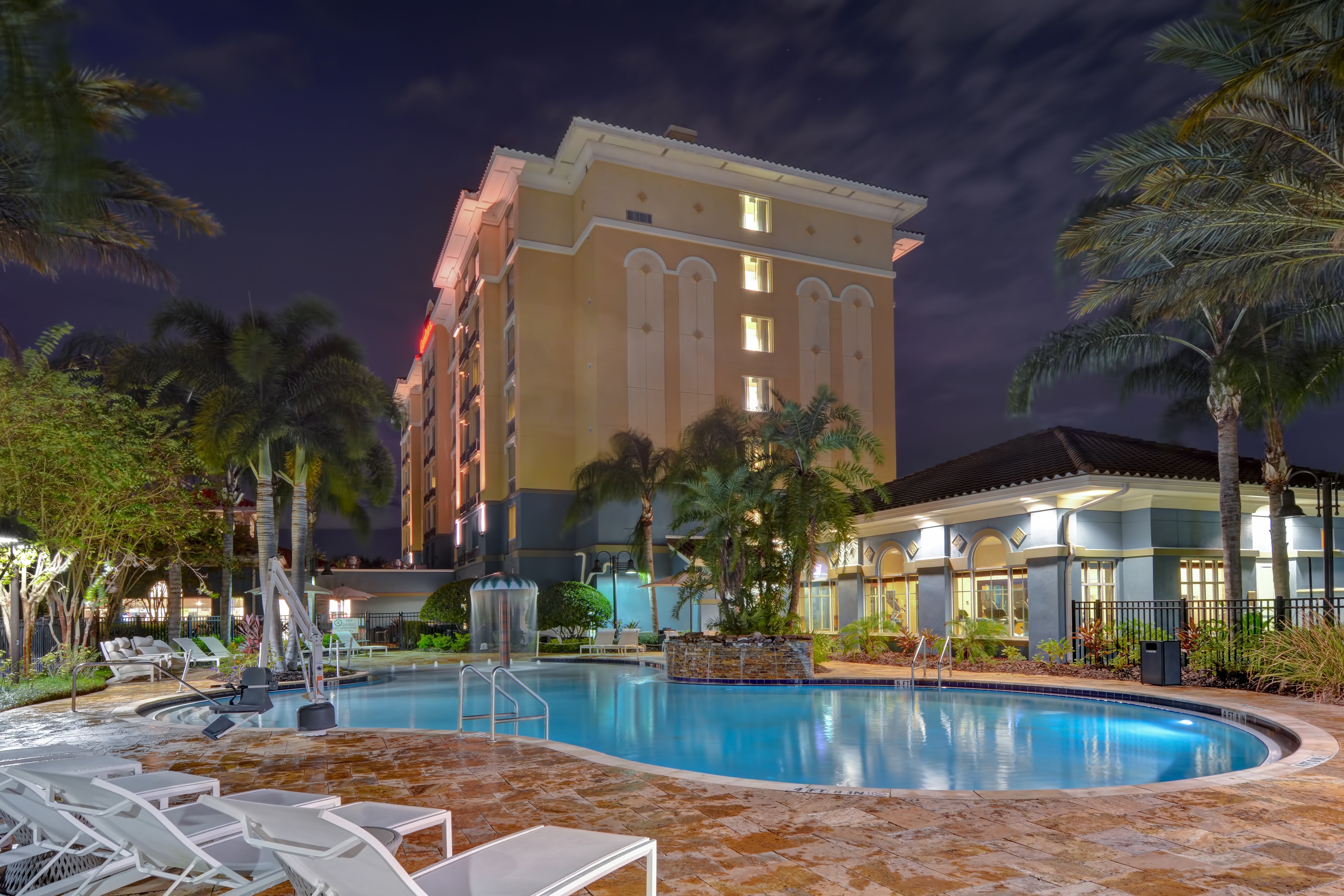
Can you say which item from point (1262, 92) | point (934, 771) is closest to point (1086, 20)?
point (1262, 92)

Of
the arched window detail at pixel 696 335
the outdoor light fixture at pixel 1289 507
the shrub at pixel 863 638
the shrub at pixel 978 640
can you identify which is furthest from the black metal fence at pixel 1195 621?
the arched window detail at pixel 696 335

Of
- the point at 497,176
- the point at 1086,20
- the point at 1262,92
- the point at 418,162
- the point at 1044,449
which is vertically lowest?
the point at 1044,449

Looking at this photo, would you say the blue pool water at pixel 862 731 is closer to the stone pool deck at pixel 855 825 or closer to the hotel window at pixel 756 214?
the stone pool deck at pixel 855 825

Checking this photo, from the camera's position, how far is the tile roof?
18.9 meters

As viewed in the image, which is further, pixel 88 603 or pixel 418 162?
pixel 418 162

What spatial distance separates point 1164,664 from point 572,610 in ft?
63.8

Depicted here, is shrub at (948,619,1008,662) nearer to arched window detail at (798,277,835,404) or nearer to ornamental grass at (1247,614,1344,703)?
ornamental grass at (1247,614,1344,703)

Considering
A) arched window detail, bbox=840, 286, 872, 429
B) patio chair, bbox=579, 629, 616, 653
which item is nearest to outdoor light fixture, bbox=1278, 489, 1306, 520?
patio chair, bbox=579, 629, 616, 653

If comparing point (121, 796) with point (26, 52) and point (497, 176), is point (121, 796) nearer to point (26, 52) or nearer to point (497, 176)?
point (26, 52)

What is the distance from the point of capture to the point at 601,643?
2708 cm

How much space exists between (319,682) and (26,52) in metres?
8.45

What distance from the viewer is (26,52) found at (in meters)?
6.34

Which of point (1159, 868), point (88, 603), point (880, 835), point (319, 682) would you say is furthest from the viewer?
point (88, 603)

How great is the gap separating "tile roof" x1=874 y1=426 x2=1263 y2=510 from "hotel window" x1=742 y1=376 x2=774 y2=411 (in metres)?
12.3
